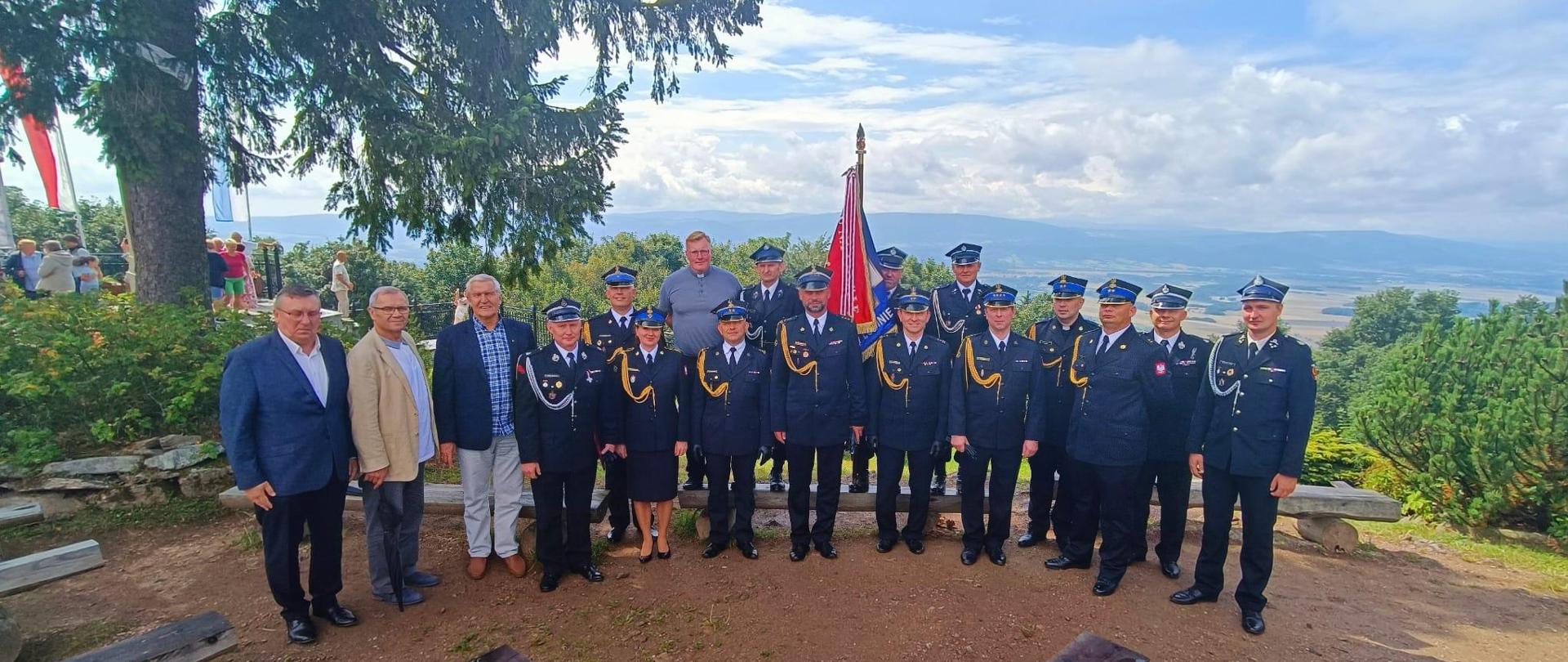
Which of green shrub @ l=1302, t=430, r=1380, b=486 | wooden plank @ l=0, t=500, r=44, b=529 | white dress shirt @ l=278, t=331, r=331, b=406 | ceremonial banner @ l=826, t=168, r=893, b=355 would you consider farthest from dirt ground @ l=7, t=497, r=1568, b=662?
green shrub @ l=1302, t=430, r=1380, b=486

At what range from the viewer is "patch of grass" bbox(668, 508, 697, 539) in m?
5.70

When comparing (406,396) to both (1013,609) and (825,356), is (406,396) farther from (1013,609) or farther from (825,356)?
(1013,609)

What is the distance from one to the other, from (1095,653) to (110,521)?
700 cm

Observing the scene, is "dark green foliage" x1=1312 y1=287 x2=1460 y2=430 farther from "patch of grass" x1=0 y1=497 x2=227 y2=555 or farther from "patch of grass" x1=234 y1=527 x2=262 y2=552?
"patch of grass" x1=0 y1=497 x2=227 y2=555

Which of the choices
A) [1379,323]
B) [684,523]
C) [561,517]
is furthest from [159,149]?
[1379,323]

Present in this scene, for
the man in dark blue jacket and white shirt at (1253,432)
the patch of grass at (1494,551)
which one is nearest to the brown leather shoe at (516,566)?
the man in dark blue jacket and white shirt at (1253,432)

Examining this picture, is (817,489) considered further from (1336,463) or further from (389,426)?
(1336,463)

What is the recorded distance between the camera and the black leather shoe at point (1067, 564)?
16.3ft

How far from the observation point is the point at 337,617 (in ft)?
13.9

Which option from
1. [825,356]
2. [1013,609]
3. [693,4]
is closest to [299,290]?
[825,356]

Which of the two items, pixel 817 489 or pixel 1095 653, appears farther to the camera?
pixel 817 489

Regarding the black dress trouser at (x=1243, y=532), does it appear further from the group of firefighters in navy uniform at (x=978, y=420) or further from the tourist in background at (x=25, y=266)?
the tourist in background at (x=25, y=266)

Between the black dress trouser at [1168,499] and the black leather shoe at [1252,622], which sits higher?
the black dress trouser at [1168,499]

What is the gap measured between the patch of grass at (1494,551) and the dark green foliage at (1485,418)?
21cm
